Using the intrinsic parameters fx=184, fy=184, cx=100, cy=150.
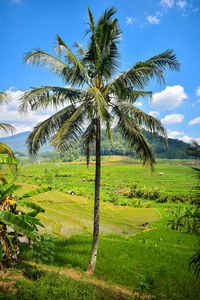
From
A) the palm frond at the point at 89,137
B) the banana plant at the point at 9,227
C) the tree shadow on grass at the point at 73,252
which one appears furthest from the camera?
the tree shadow on grass at the point at 73,252

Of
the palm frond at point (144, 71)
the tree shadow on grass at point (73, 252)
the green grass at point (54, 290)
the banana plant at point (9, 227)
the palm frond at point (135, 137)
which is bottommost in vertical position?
the tree shadow on grass at point (73, 252)

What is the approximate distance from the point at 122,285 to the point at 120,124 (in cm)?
457

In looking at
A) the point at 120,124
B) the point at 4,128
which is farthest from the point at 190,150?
the point at 4,128

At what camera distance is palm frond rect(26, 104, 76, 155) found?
18.2 ft

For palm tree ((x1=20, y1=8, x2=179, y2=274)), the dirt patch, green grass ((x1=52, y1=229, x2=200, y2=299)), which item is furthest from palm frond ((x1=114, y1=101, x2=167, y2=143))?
the dirt patch

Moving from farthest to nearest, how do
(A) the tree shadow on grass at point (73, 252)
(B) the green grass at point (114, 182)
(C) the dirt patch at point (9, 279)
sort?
(B) the green grass at point (114, 182), (A) the tree shadow on grass at point (73, 252), (C) the dirt patch at point (9, 279)

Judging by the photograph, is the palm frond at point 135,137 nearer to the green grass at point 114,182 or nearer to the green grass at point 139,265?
the green grass at point 139,265

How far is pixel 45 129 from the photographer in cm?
563

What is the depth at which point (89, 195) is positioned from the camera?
96.5ft

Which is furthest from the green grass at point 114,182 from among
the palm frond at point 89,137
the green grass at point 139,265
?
the palm frond at point 89,137

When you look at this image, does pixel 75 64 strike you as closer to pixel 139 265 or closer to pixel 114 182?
pixel 139 265

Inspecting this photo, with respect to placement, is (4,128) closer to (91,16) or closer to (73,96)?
(73,96)

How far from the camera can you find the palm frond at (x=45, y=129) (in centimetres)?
555

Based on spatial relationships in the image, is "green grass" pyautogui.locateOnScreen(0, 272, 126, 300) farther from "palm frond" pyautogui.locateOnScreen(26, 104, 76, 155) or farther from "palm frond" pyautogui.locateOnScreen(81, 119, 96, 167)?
"palm frond" pyautogui.locateOnScreen(81, 119, 96, 167)
